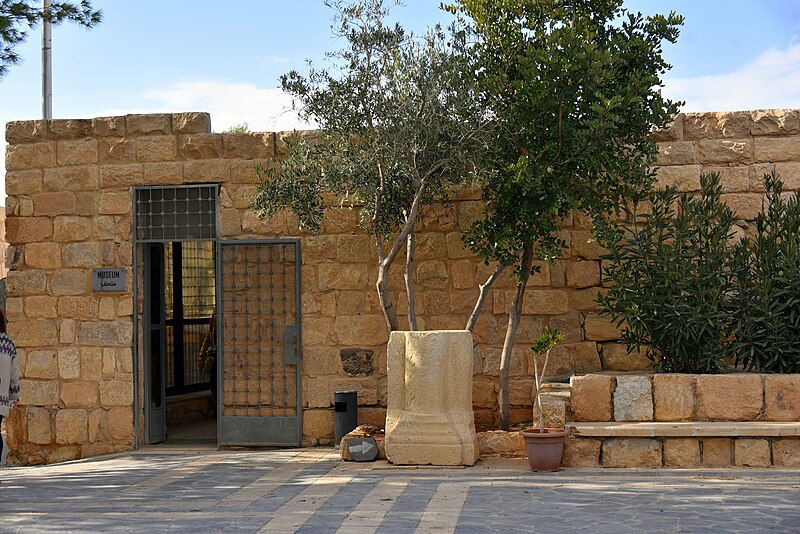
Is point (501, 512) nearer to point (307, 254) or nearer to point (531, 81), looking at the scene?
point (531, 81)

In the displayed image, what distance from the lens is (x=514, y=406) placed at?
9688 millimetres

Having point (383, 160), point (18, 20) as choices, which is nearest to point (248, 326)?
point (383, 160)

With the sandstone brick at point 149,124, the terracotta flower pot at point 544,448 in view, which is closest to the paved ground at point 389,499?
the terracotta flower pot at point 544,448

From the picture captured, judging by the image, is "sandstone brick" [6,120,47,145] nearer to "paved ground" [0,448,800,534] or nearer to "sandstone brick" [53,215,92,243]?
"sandstone brick" [53,215,92,243]

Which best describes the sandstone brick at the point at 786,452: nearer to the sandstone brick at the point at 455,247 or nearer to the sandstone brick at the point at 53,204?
the sandstone brick at the point at 455,247

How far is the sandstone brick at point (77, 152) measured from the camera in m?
10.4

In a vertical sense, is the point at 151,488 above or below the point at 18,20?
below

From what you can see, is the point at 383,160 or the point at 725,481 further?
the point at 383,160

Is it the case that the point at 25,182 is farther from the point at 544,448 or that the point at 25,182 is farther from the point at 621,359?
the point at 621,359

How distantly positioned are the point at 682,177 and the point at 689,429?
2.76 meters

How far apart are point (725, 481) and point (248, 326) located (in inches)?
195

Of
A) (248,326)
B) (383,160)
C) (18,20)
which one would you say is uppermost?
(18,20)

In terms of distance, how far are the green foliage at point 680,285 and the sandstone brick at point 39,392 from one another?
5776 mm

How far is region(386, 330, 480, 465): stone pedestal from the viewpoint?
8258mm
